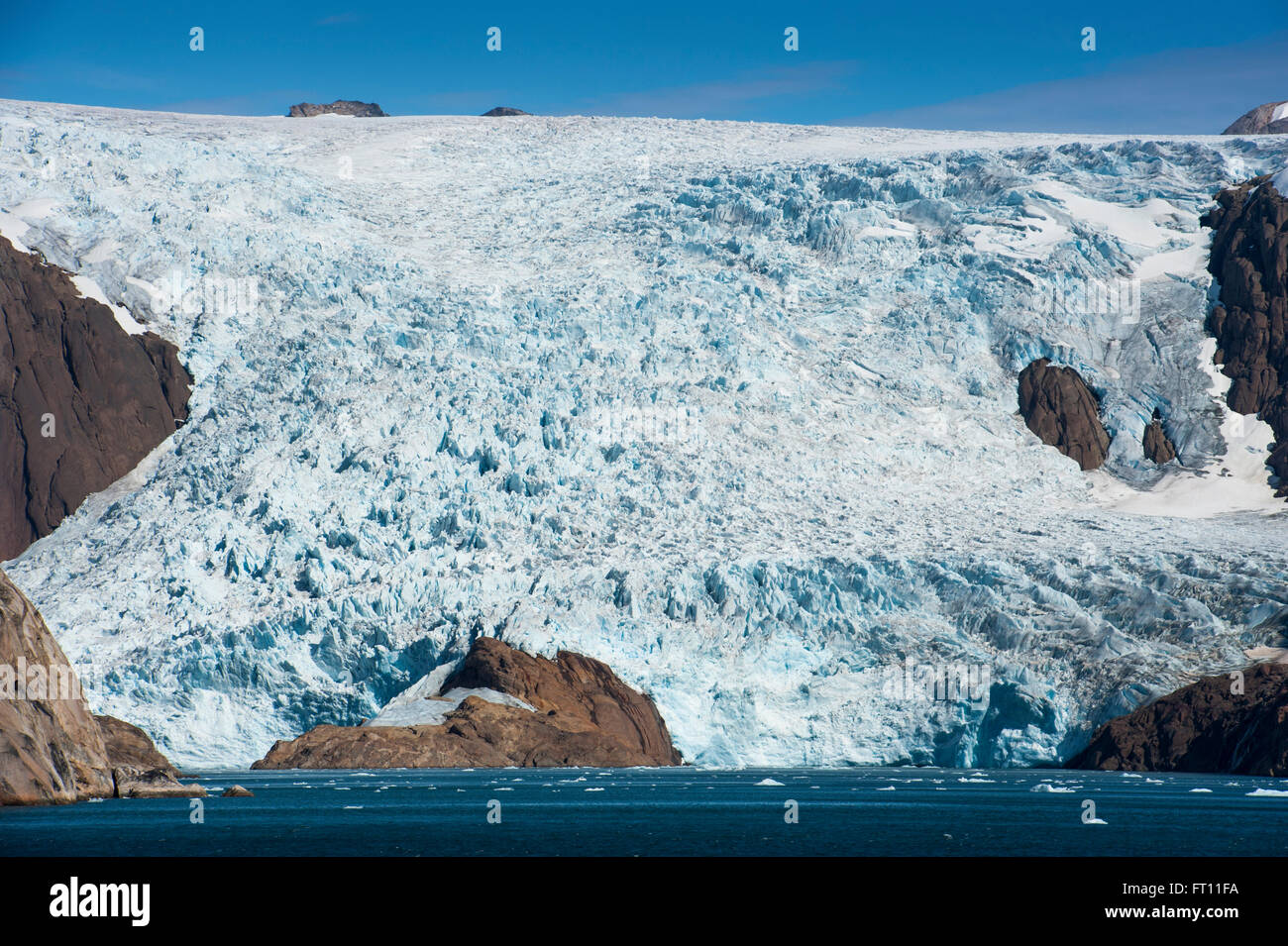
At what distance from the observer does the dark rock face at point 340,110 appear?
343 feet

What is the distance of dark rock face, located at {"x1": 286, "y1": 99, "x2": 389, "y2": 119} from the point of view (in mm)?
104688

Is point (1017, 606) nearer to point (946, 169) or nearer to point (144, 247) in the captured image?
point (946, 169)

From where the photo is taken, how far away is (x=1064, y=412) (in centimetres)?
6400

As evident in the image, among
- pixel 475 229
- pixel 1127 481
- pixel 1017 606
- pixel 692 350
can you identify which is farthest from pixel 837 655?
pixel 475 229

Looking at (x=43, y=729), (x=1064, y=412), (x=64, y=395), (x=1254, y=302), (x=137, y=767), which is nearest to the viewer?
(x=43, y=729)

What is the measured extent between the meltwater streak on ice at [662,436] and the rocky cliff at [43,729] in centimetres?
867

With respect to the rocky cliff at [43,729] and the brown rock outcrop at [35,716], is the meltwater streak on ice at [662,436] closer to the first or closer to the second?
the rocky cliff at [43,729]

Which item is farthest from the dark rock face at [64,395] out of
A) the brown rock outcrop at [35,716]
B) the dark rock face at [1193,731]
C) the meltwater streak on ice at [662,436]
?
the dark rock face at [1193,731]

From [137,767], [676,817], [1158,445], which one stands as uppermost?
[1158,445]

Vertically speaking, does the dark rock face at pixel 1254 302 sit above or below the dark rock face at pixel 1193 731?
above

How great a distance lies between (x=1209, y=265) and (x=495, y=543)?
124 ft

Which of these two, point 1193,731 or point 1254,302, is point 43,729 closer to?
point 1193,731

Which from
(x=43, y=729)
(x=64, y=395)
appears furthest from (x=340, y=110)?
(x=43, y=729)

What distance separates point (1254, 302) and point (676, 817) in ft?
151
